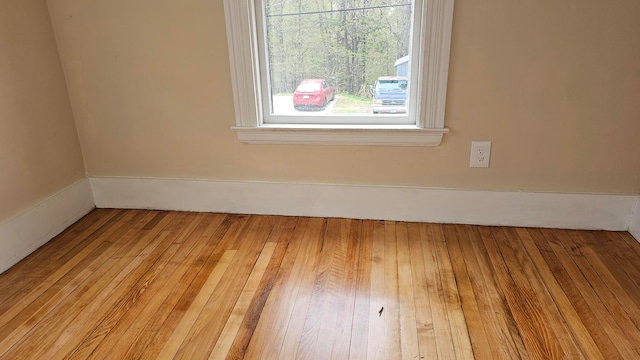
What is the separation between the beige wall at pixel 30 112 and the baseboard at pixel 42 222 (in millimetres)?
38

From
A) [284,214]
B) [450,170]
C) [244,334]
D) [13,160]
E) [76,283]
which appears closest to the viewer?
[244,334]

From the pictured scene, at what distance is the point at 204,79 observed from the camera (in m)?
1.90

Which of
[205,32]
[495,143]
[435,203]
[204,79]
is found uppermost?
[205,32]

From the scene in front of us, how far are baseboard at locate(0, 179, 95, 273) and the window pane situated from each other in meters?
1.10

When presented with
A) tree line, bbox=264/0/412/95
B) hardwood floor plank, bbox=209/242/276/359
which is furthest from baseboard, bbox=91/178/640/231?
tree line, bbox=264/0/412/95

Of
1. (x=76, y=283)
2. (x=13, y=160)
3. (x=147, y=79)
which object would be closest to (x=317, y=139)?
(x=147, y=79)

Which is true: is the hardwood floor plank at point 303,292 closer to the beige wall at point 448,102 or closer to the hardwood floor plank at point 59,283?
the beige wall at point 448,102

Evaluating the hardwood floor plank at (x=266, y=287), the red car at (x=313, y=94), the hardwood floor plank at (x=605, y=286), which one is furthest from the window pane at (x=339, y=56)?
the hardwood floor plank at (x=605, y=286)

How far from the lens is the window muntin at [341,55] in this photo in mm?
1766

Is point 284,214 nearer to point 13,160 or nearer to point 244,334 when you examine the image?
point 244,334

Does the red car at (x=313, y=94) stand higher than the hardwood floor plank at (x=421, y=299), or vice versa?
the red car at (x=313, y=94)

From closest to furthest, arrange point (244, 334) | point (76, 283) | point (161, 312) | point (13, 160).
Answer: point (244, 334), point (161, 312), point (76, 283), point (13, 160)

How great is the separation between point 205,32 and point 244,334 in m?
1.30

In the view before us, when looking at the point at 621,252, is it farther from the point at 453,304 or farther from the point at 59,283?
the point at 59,283
